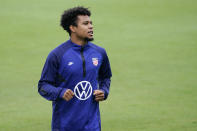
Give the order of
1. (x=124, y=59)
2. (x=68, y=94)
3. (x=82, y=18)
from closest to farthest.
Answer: (x=68, y=94) < (x=82, y=18) < (x=124, y=59)

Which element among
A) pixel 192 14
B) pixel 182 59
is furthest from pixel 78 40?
pixel 192 14

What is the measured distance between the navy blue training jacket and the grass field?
10.3ft

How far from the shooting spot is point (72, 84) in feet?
19.2

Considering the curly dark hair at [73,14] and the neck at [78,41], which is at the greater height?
the curly dark hair at [73,14]

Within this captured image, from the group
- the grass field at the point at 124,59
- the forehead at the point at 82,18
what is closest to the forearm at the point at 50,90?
the forehead at the point at 82,18

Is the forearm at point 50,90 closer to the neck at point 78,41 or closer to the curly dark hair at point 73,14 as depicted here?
the neck at point 78,41

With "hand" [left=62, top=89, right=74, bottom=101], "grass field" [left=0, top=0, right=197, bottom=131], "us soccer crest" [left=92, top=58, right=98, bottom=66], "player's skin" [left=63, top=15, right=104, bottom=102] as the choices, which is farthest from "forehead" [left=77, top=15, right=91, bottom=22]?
"grass field" [left=0, top=0, right=197, bottom=131]

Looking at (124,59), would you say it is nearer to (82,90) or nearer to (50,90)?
(82,90)

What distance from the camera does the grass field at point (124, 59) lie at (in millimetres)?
9781

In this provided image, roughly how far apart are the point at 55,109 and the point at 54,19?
12459 millimetres

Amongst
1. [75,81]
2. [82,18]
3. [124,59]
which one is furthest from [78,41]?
[124,59]

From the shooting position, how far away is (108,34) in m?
16.7

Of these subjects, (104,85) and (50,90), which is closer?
(50,90)

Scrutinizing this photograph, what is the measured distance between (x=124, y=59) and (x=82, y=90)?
8.35 m
